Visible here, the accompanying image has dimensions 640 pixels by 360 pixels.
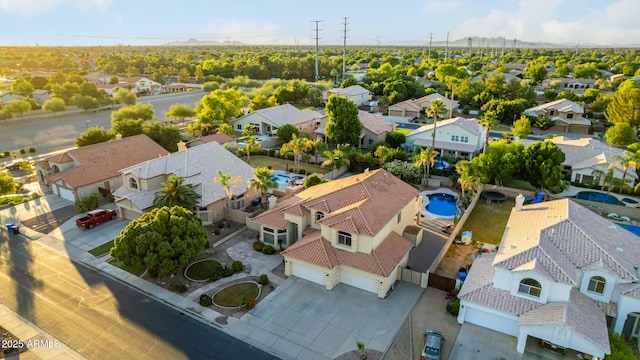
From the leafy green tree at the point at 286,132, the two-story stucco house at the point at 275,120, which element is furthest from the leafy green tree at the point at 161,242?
the two-story stucco house at the point at 275,120

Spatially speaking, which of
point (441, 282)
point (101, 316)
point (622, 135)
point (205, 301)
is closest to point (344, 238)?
point (441, 282)

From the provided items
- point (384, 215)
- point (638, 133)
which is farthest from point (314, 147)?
point (638, 133)

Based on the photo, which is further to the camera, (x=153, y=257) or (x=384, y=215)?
(x=384, y=215)

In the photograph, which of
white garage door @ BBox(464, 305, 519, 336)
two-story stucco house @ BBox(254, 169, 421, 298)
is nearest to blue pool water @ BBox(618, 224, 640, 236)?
two-story stucco house @ BBox(254, 169, 421, 298)

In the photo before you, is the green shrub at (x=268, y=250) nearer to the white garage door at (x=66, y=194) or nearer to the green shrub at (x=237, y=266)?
the green shrub at (x=237, y=266)

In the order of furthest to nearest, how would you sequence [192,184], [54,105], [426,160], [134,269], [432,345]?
[54,105] → [426,160] → [192,184] → [134,269] → [432,345]

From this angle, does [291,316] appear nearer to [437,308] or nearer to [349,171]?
[437,308]

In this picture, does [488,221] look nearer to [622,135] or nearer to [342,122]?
[342,122]
